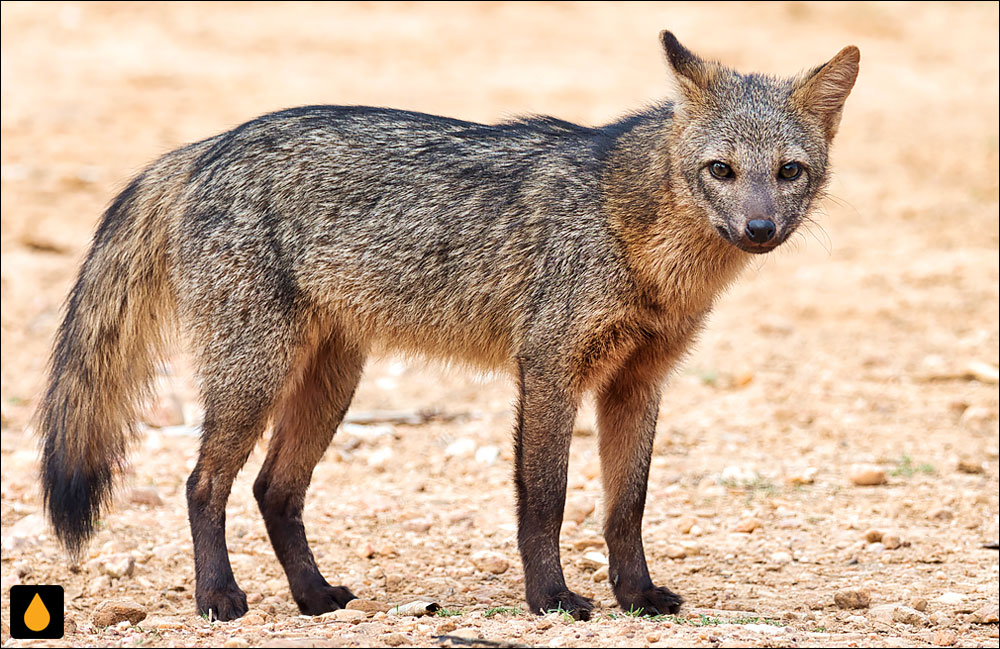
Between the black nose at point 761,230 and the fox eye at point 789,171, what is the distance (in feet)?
1.10

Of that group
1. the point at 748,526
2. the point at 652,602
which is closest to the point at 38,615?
the point at 652,602

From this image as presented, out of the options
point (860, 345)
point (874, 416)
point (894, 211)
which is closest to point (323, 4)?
point (894, 211)

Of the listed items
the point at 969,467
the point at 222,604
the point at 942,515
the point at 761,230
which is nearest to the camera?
the point at 761,230

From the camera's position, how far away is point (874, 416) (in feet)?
29.5

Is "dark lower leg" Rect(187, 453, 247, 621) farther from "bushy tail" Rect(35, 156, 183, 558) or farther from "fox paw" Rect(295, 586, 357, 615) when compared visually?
"bushy tail" Rect(35, 156, 183, 558)

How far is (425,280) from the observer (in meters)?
5.79

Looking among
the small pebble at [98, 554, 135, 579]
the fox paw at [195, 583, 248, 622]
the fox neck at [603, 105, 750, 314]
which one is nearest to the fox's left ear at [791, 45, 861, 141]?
the fox neck at [603, 105, 750, 314]

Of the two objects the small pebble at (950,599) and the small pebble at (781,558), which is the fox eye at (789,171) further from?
the small pebble at (781,558)

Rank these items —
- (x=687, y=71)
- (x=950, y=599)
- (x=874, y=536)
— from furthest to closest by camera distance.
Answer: (x=874, y=536), (x=950, y=599), (x=687, y=71)

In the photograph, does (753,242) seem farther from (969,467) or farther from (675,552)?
(969,467)

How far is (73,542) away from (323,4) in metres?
15.5

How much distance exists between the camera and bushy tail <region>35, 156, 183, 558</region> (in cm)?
596

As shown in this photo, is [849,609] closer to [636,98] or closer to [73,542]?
[73,542]

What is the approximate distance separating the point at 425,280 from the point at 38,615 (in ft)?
7.23
